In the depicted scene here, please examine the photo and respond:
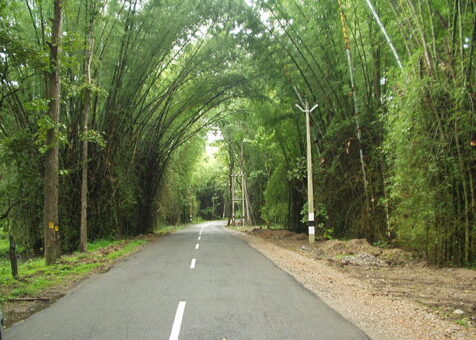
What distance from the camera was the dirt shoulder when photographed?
4.58 metres

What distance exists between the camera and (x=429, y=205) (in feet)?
28.1

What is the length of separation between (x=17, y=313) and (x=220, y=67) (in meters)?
13.0

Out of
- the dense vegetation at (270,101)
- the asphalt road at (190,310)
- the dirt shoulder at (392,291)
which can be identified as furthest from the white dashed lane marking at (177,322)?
the dense vegetation at (270,101)

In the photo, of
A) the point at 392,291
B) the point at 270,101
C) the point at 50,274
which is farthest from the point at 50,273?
the point at 270,101

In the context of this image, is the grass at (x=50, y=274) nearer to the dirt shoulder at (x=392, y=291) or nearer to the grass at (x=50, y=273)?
the grass at (x=50, y=273)

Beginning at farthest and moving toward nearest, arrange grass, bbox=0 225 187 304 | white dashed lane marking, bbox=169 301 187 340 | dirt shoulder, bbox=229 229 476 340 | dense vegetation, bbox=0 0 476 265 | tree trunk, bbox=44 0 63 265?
tree trunk, bbox=44 0 63 265 → dense vegetation, bbox=0 0 476 265 → grass, bbox=0 225 187 304 → dirt shoulder, bbox=229 229 476 340 → white dashed lane marking, bbox=169 301 187 340

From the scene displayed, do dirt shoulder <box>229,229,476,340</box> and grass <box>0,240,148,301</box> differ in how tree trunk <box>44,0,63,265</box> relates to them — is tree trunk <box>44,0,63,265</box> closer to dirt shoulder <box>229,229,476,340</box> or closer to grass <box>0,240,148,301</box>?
grass <box>0,240,148,301</box>

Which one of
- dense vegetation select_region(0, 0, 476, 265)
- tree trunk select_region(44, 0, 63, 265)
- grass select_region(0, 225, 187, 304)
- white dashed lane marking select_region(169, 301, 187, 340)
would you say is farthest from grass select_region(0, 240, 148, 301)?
white dashed lane marking select_region(169, 301, 187, 340)

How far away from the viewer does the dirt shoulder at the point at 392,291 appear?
458 cm

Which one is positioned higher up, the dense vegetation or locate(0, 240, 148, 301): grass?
the dense vegetation

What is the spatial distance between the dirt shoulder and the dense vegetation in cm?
99

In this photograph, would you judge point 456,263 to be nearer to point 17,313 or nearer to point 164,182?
point 17,313

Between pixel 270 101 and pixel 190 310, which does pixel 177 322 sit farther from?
pixel 270 101

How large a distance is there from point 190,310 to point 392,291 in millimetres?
3661
